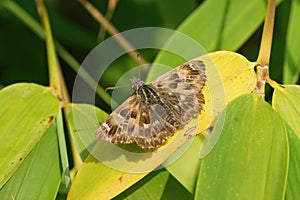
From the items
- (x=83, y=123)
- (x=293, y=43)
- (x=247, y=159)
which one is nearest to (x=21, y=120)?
(x=83, y=123)

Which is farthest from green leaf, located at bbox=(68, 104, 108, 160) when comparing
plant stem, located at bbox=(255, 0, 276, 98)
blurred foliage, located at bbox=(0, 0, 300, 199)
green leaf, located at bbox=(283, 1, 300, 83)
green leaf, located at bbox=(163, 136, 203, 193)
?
blurred foliage, located at bbox=(0, 0, 300, 199)

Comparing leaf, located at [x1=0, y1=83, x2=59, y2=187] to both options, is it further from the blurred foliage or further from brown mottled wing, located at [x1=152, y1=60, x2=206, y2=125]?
the blurred foliage

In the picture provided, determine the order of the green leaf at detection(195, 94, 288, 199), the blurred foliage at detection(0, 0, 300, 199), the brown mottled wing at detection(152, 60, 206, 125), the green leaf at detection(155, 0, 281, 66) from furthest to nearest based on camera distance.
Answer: the blurred foliage at detection(0, 0, 300, 199)
the green leaf at detection(155, 0, 281, 66)
the brown mottled wing at detection(152, 60, 206, 125)
the green leaf at detection(195, 94, 288, 199)

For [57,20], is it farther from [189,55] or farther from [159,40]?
[189,55]

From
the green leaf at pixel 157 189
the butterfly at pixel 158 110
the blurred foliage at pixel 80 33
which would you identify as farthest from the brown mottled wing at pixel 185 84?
the blurred foliage at pixel 80 33

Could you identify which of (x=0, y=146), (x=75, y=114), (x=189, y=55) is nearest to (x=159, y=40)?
(x=189, y=55)

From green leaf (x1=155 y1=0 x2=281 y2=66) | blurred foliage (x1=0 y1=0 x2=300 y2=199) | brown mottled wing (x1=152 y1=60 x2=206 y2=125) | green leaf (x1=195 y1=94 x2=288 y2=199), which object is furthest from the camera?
blurred foliage (x1=0 y1=0 x2=300 y2=199)

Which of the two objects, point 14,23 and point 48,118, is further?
point 14,23
